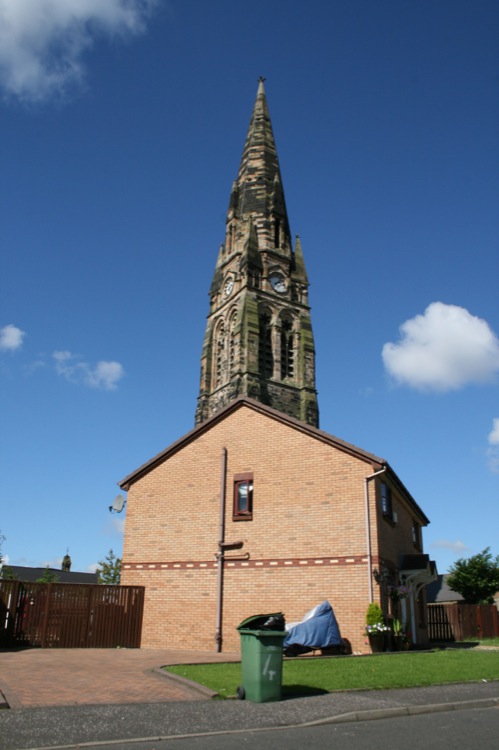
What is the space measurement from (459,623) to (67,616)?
18317mm

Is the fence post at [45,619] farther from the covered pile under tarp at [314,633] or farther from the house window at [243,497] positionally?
the covered pile under tarp at [314,633]

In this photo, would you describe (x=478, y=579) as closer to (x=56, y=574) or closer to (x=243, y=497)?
(x=243, y=497)

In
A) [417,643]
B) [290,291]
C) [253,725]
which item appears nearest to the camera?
[253,725]

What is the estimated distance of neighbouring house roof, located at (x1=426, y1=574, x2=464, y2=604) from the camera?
43.6 m

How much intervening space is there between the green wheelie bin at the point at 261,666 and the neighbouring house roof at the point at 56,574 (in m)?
56.1

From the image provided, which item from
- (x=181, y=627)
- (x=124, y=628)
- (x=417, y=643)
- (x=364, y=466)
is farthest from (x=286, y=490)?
(x=417, y=643)

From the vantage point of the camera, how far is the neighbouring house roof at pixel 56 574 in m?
61.9

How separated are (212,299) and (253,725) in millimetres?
49915

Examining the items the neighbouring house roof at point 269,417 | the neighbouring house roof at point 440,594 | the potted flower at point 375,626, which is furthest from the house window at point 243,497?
the neighbouring house roof at point 440,594

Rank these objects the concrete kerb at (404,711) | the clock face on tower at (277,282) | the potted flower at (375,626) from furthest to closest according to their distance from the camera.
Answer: the clock face on tower at (277,282)
the potted flower at (375,626)
the concrete kerb at (404,711)

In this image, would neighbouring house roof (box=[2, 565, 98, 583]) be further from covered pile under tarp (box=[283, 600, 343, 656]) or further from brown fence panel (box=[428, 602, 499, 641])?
covered pile under tarp (box=[283, 600, 343, 656])

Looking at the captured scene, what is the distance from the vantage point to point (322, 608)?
15.8 meters

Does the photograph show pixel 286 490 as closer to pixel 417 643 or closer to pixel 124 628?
pixel 124 628

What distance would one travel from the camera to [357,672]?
11.6 meters
